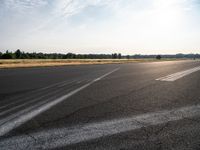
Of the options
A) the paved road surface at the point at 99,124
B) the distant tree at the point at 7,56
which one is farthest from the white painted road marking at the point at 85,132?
the distant tree at the point at 7,56

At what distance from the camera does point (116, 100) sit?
7348 mm

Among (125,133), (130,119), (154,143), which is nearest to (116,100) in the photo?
(130,119)

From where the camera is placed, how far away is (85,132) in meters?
4.23

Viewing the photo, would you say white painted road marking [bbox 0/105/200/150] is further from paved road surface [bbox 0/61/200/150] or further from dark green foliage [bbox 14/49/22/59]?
dark green foliage [bbox 14/49/22/59]

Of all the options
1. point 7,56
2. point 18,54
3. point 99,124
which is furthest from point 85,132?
point 18,54

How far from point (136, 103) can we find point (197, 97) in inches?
90.7

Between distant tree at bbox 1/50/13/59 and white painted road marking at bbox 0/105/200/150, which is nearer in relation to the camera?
white painted road marking at bbox 0/105/200/150

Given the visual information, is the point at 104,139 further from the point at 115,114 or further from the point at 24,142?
the point at 115,114

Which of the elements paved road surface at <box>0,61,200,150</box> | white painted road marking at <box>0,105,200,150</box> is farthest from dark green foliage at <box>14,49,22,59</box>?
white painted road marking at <box>0,105,200,150</box>

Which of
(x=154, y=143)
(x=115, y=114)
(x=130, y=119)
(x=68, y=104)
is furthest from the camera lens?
(x=68, y=104)

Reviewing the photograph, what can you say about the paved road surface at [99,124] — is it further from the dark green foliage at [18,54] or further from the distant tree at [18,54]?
the distant tree at [18,54]

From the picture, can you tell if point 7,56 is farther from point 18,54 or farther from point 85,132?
point 85,132

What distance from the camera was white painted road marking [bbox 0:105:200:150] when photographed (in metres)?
3.65

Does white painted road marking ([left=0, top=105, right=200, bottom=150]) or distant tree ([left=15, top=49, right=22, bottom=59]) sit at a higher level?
distant tree ([left=15, top=49, right=22, bottom=59])
